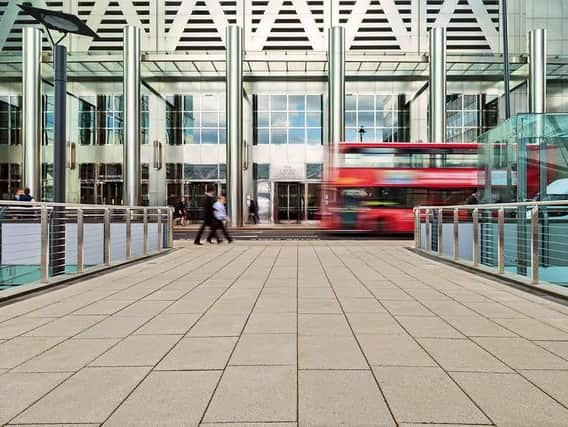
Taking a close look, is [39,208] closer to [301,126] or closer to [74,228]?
[74,228]

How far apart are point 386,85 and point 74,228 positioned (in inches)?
1043

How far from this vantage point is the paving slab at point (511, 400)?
2783mm

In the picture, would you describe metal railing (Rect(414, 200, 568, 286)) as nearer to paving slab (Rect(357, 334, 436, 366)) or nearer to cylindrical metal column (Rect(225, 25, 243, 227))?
paving slab (Rect(357, 334, 436, 366))

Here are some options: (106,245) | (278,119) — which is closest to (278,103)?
(278,119)

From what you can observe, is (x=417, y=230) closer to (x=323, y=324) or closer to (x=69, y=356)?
(x=323, y=324)

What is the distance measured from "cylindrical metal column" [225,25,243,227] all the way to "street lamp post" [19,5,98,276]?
19854mm

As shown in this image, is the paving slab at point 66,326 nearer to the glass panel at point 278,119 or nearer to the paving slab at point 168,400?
the paving slab at point 168,400

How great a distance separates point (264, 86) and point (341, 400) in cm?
3123

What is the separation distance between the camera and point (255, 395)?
3.13m

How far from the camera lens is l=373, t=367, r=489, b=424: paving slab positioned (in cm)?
281

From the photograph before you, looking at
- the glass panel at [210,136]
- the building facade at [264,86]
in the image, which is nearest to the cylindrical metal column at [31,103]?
the building facade at [264,86]

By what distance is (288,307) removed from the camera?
233 inches

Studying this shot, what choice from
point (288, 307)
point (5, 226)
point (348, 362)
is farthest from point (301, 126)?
point (348, 362)

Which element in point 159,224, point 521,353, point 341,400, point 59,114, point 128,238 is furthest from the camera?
point 159,224
